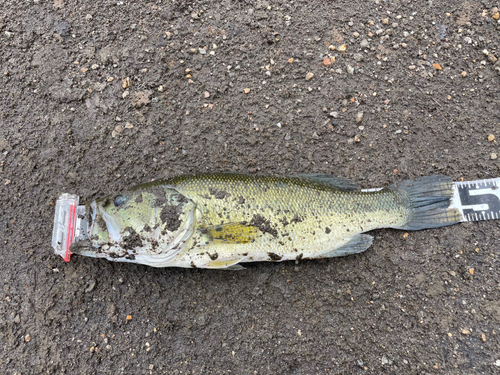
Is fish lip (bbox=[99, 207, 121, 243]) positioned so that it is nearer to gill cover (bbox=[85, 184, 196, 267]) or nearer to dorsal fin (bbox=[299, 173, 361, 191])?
gill cover (bbox=[85, 184, 196, 267])

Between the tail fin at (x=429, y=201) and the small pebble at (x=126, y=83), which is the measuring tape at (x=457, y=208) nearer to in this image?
the tail fin at (x=429, y=201)

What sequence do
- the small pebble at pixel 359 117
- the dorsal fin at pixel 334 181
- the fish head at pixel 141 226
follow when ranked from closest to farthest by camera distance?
the fish head at pixel 141 226
the dorsal fin at pixel 334 181
the small pebble at pixel 359 117

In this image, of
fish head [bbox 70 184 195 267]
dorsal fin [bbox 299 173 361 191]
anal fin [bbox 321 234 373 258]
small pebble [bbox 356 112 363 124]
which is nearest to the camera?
fish head [bbox 70 184 195 267]

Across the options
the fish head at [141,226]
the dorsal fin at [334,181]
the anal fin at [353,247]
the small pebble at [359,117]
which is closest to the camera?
the fish head at [141,226]

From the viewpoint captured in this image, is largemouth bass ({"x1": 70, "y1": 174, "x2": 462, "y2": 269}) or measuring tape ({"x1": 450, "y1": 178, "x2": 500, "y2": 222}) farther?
measuring tape ({"x1": 450, "y1": 178, "x2": 500, "y2": 222})

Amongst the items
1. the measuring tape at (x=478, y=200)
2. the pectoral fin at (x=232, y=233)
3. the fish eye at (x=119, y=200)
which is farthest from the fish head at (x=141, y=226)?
the measuring tape at (x=478, y=200)

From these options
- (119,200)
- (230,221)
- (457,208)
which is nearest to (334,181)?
(230,221)

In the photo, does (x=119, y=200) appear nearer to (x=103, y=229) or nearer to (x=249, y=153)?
(x=103, y=229)

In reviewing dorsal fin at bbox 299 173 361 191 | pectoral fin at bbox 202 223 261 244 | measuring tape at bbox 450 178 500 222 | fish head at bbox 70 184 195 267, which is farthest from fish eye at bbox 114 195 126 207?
measuring tape at bbox 450 178 500 222
